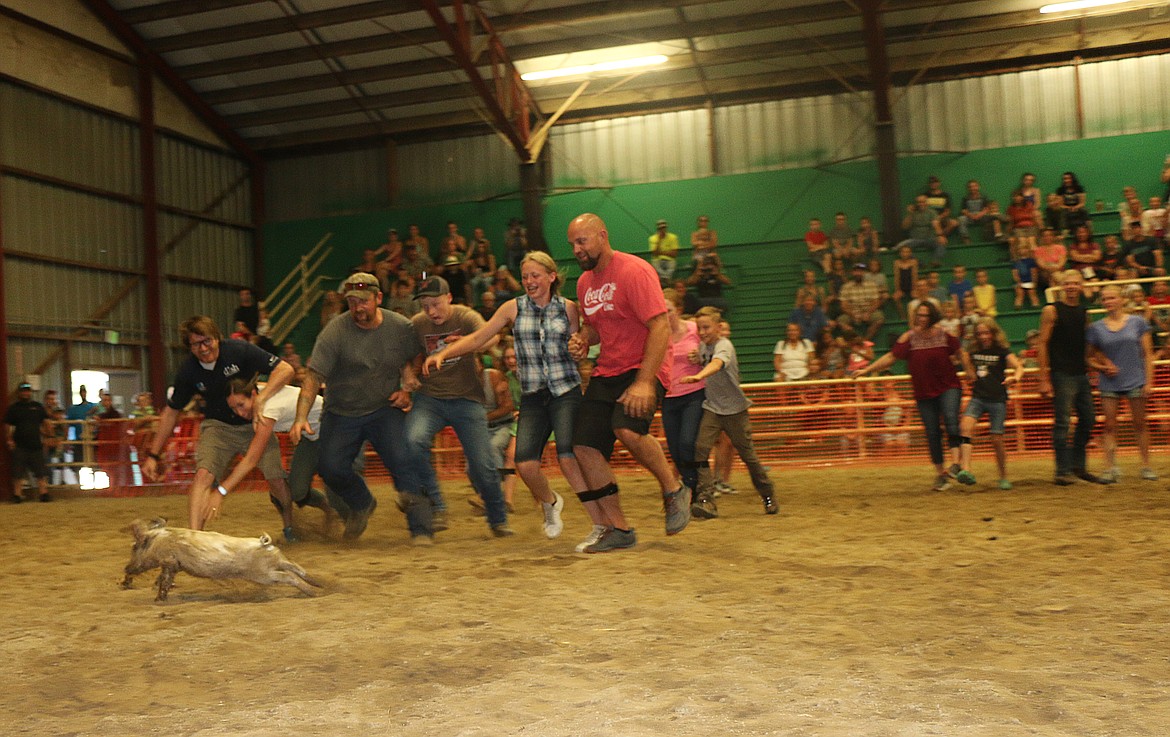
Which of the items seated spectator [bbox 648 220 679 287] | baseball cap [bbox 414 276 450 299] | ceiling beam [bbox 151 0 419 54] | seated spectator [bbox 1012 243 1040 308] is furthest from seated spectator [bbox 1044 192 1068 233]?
baseball cap [bbox 414 276 450 299]

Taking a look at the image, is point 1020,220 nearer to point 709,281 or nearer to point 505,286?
point 709,281

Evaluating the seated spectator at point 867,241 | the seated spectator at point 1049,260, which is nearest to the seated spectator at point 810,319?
the seated spectator at point 867,241

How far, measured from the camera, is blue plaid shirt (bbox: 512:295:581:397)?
22.4 ft

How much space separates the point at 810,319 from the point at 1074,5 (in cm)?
778

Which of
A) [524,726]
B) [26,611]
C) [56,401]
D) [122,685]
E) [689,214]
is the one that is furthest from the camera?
[689,214]

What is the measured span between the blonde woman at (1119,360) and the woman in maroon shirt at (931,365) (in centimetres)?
124

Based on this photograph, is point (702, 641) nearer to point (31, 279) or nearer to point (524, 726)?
point (524, 726)

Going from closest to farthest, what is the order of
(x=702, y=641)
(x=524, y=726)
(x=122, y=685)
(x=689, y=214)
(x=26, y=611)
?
(x=524, y=726) < (x=122, y=685) < (x=702, y=641) < (x=26, y=611) < (x=689, y=214)

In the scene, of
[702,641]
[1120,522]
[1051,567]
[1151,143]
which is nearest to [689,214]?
[1151,143]

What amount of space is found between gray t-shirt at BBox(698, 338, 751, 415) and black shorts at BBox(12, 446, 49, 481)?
1144 cm

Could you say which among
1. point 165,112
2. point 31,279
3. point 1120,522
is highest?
point 165,112

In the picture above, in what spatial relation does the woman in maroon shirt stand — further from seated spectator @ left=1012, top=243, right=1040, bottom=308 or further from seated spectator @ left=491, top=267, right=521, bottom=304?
seated spectator @ left=491, top=267, right=521, bottom=304

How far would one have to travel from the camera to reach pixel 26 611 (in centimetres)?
574

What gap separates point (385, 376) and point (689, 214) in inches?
638
